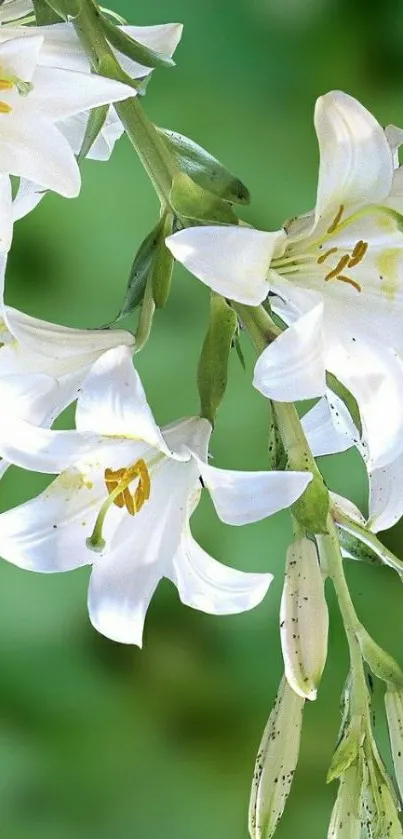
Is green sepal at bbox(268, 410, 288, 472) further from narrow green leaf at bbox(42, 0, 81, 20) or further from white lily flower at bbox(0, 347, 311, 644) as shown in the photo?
narrow green leaf at bbox(42, 0, 81, 20)

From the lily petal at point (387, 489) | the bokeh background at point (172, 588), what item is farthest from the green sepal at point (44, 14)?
the bokeh background at point (172, 588)

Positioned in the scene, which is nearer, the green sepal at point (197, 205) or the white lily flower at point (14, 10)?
the green sepal at point (197, 205)

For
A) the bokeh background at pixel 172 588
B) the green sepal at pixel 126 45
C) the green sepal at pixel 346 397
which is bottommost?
the bokeh background at pixel 172 588

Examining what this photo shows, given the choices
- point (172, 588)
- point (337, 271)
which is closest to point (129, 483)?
point (337, 271)

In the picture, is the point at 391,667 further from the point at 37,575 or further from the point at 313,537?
the point at 37,575

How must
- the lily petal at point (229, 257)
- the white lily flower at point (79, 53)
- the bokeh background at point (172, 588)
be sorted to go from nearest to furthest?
the lily petal at point (229, 257) → the white lily flower at point (79, 53) → the bokeh background at point (172, 588)

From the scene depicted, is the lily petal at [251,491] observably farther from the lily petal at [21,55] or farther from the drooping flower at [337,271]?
the lily petal at [21,55]
